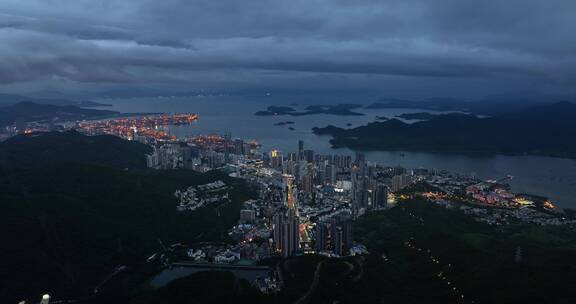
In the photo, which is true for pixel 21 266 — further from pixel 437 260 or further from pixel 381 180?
pixel 381 180

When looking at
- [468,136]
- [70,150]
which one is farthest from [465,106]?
[70,150]

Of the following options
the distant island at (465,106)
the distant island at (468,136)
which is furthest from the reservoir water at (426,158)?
the distant island at (465,106)

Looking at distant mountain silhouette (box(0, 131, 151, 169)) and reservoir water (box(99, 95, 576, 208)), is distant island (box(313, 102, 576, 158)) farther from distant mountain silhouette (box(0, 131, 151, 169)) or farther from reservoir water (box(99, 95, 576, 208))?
distant mountain silhouette (box(0, 131, 151, 169))

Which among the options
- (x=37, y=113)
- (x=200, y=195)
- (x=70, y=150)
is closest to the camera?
(x=200, y=195)

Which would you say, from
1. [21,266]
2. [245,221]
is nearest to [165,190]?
[245,221]

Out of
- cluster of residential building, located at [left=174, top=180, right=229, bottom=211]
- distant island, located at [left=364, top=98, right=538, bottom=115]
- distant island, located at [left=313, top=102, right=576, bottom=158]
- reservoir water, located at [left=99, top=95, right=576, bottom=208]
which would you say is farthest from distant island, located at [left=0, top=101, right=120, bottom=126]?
distant island, located at [left=364, top=98, right=538, bottom=115]

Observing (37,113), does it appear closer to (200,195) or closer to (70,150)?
(70,150)
